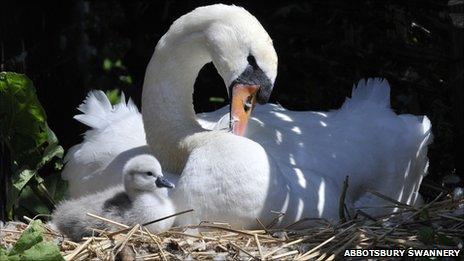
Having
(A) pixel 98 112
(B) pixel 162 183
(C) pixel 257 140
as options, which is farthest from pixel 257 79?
(A) pixel 98 112

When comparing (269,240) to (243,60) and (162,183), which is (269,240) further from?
(243,60)

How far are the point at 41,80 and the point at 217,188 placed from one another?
2998 millimetres

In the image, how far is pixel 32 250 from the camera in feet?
17.9

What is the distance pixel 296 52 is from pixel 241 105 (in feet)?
8.53

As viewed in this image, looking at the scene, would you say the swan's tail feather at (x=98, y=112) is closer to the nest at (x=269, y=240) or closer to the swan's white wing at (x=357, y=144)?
the swan's white wing at (x=357, y=144)

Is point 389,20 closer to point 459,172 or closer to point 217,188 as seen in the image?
point 459,172

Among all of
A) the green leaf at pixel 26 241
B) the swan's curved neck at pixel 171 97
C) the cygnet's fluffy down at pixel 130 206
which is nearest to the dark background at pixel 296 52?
the swan's curved neck at pixel 171 97

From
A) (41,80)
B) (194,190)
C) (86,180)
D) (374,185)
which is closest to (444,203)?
(374,185)

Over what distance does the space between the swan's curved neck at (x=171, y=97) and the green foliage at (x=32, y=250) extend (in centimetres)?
122

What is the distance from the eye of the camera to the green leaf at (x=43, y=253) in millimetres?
5395

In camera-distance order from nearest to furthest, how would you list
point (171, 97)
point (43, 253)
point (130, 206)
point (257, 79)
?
point (43, 253), point (130, 206), point (257, 79), point (171, 97)

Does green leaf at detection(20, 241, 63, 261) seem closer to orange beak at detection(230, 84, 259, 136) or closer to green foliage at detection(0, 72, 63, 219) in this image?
green foliage at detection(0, 72, 63, 219)

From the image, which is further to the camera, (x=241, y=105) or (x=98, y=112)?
(x=98, y=112)

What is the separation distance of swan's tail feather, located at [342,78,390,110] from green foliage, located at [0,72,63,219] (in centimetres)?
189
